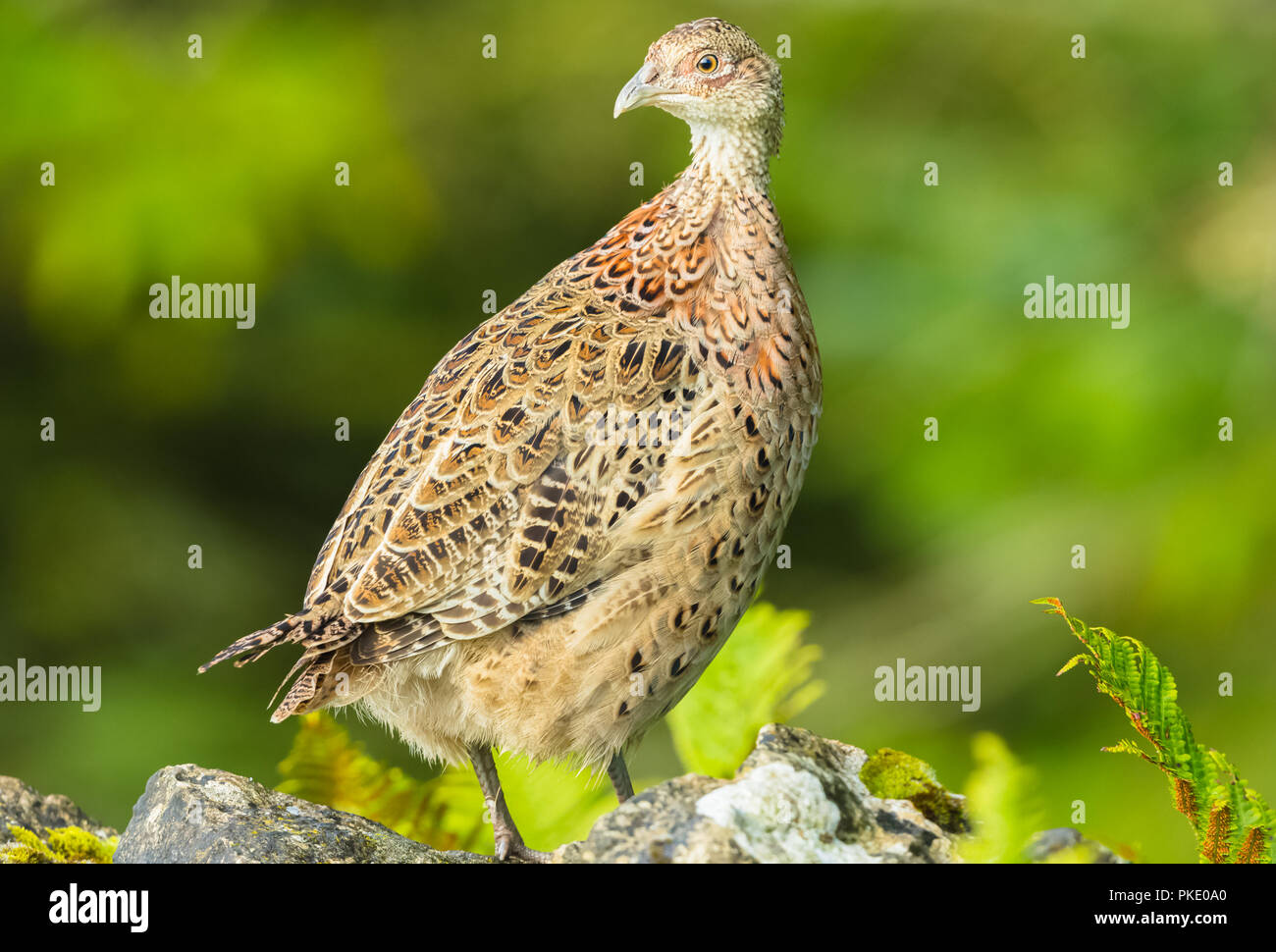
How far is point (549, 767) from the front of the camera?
3.87 meters

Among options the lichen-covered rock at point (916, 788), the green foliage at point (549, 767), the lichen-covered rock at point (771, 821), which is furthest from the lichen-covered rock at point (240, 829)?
the lichen-covered rock at point (916, 788)

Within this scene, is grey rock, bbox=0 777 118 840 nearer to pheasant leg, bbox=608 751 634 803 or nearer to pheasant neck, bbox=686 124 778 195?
pheasant leg, bbox=608 751 634 803

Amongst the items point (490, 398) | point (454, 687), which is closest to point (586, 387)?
point (490, 398)

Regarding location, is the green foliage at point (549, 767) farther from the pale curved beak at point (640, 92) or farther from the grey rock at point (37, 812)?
the pale curved beak at point (640, 92)

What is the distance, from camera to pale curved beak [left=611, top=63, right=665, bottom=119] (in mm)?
3447

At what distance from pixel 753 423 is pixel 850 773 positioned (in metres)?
0.91

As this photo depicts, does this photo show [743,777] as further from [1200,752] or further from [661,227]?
[661,227]

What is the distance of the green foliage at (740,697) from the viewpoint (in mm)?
3625

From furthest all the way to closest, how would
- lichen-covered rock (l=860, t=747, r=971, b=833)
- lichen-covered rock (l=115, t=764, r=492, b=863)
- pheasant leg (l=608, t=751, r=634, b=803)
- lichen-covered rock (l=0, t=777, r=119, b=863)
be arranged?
pheasant leg (l=608, t=751, r=634, b=803)
lichen-covered rock (l=0, t=777, r=119, b=863)
lichen-covered rock (l=115, t=764, r=492, b=863)
lichen-covered rock (l=860, t=747, r=971, b=833)

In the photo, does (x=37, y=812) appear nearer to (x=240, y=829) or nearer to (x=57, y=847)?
(x=57, y=847)

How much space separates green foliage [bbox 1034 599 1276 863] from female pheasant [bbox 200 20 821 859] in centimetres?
97

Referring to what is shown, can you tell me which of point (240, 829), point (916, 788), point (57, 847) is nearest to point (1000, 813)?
point (916, 788)

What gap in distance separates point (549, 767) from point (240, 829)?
3.15 ft

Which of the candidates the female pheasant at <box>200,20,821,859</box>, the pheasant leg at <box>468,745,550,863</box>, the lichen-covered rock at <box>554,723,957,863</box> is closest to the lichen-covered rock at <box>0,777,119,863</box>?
the female pheasant at <box>200,20,821,859</box>
